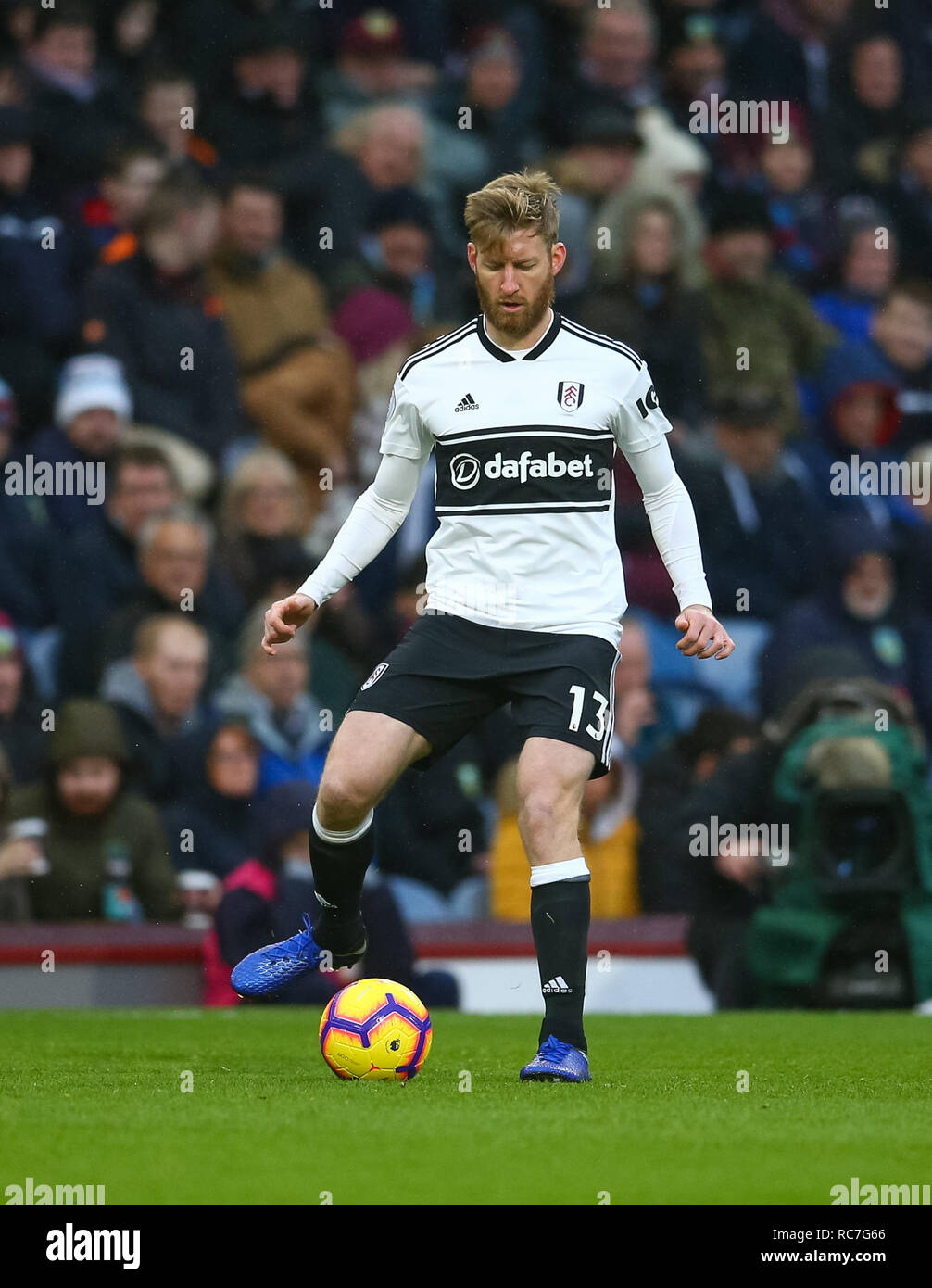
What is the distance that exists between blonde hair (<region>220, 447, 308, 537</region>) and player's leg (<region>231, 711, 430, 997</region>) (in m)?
4.40

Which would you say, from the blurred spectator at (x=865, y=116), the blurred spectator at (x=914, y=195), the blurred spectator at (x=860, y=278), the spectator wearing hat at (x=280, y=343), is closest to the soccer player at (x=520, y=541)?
the spectator wearing hat at (x=280, y=343)

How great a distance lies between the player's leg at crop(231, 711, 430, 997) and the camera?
18.0 feet

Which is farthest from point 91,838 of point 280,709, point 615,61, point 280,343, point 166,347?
point 615,61

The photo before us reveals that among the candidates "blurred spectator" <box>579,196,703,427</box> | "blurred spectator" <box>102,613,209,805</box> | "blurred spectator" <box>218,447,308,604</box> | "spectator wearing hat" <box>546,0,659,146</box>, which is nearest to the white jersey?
"blurred spectator" <box>102,613,209,805</box>

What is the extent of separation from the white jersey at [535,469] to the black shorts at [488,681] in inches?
2.0

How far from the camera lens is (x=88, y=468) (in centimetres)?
1005

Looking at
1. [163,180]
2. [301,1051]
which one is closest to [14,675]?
[163,180]

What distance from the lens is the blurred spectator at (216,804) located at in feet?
30.0

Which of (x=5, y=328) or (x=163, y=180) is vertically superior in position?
(x=163, y=180)

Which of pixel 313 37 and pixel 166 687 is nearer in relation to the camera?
pixel 166 687

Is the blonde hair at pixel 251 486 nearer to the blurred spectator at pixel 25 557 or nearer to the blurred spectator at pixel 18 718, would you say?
the blurred spectator at pixel 25 557

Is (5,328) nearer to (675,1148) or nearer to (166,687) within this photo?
(166,687)

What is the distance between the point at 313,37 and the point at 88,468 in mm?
3207

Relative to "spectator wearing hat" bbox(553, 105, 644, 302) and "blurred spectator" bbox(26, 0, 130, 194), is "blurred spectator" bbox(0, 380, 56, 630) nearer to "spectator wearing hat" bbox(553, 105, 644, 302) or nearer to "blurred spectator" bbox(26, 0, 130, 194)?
"blurred spectator" bbox(26, 0, 130, 194)
